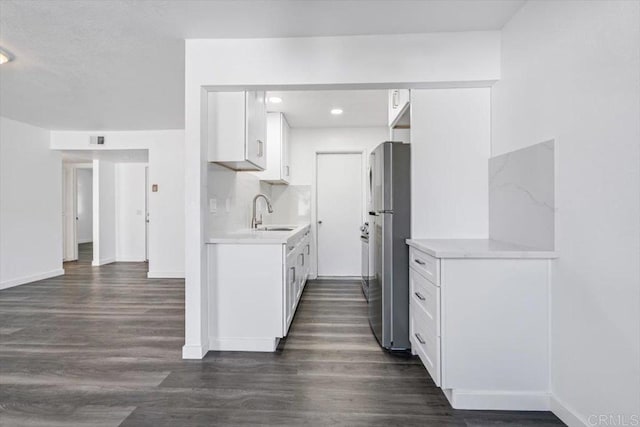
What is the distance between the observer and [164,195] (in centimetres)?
533

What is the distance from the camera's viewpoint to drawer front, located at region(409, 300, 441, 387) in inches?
69.9

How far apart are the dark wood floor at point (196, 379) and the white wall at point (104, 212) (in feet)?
10.2

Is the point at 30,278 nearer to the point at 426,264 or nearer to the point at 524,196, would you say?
the point at 426,264

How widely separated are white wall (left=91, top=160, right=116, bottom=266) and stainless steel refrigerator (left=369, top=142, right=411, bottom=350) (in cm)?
609

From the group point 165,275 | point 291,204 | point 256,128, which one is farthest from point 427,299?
point 165,275

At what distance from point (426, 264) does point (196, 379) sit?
5.42 feet

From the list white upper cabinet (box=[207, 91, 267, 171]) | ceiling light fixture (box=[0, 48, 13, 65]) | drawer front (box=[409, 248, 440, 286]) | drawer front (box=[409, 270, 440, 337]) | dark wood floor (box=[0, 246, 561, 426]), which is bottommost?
dark wood floor (box=[0, 246, 561, 426])

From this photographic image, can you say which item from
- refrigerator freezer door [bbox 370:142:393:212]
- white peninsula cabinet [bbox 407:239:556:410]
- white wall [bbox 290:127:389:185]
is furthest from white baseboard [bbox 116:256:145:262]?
white peninsula cabinet [bbox 407:239:556:410]

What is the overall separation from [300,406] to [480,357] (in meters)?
1.03

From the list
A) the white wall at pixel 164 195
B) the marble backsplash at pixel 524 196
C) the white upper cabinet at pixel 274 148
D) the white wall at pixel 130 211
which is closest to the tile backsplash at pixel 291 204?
the white upper cabinet at pixel 274 148

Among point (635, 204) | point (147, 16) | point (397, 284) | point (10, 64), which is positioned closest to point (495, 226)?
point (397, 284)

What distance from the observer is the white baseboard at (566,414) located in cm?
154

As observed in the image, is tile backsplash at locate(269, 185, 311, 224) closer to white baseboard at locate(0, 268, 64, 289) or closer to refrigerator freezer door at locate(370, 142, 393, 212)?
refrigerator freezer door at locate(370, 142, 393, 212)

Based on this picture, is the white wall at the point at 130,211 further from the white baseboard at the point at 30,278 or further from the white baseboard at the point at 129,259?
the white baseboard at the point at 30,278
